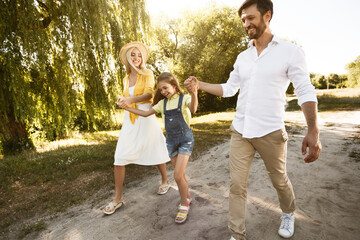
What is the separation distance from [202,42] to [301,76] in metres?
20.2

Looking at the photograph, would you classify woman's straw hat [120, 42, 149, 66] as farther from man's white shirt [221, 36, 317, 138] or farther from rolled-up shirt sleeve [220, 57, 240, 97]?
man's white shirt [221, 36, 317, 138]

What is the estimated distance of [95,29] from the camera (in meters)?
4.90

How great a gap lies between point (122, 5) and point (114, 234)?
16.9 ft

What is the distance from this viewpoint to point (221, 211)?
2936 mm

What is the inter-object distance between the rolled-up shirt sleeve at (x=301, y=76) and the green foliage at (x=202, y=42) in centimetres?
1765

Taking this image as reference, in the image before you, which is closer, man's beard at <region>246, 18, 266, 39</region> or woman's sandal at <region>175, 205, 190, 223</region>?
man's beard at <region>246, 18, 266, 39</region>

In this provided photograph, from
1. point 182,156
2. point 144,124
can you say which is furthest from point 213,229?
point 144,124

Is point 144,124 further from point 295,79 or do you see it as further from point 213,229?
point 295,79

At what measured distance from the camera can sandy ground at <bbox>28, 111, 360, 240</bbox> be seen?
2523 mm

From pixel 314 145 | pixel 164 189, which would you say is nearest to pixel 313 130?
pixel 314 145

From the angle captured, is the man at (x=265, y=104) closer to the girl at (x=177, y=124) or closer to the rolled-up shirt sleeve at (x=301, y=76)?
the rolled-up shirt sleeve at (x=301, y=76)

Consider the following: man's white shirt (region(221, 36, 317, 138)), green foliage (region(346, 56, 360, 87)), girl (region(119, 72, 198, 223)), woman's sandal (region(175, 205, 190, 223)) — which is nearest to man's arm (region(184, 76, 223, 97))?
man's white shirt (region(221, 36, 317, 138))

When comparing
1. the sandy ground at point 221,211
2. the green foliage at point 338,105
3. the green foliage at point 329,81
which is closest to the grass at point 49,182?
the sandy ground at point 221,211

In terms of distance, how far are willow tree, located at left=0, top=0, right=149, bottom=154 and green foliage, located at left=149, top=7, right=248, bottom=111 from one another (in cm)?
1438
